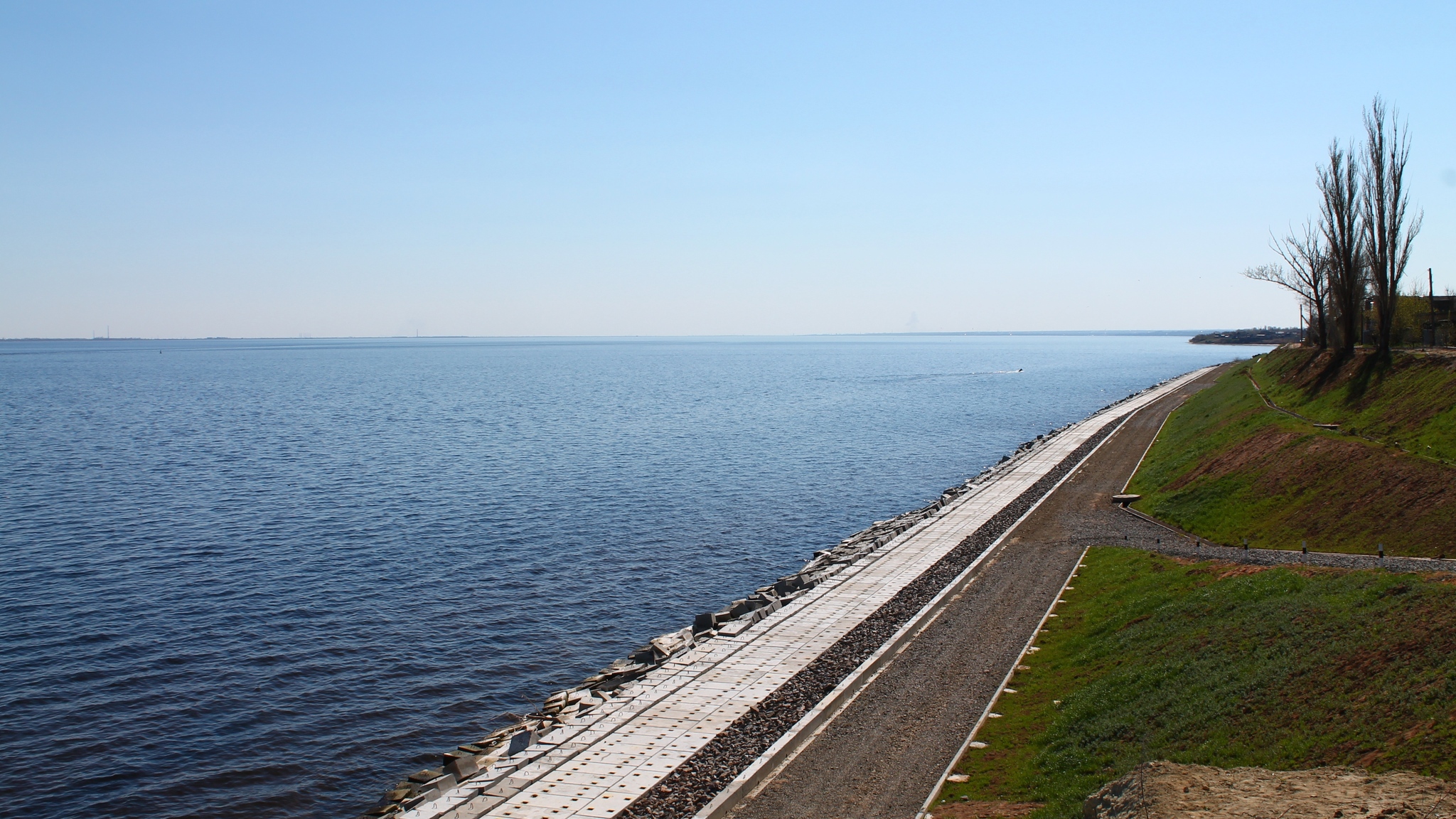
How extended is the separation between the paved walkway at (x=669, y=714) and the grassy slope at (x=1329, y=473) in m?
8.44

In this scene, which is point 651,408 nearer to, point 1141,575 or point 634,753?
point 1141,575

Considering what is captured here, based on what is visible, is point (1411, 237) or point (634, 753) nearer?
point (634, 753)

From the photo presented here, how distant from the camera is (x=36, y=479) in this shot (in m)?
56.2

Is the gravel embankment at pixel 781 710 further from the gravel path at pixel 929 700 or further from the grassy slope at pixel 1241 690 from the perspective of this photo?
the grassy slope at pixel 1241 690

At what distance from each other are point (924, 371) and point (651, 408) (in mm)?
100812

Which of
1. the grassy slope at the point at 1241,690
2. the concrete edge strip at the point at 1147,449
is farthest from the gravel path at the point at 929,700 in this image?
the concrete edge strip at the point at 1147,449

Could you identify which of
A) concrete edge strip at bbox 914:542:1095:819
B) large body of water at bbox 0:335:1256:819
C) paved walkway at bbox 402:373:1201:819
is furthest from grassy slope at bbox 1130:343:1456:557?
large body of water at bbox 0:335:1256:819

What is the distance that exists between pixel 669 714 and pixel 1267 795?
10476mm

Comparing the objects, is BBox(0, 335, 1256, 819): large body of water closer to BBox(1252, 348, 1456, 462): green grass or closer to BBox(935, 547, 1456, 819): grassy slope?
BBox(935, 547, 1456, 819): grassy slope

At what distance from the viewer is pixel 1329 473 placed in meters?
33.0

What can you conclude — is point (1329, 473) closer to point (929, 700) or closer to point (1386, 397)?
point (1386, 397)

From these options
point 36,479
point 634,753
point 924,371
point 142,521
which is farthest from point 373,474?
point 924,371

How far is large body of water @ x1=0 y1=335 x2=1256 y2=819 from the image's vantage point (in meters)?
21.6

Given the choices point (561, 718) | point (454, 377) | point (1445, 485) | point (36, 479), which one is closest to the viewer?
point (561, 718)
